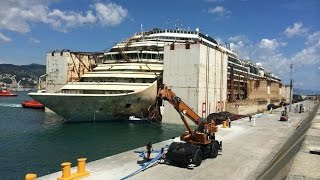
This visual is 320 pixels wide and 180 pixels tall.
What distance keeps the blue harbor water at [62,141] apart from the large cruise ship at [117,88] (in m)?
2.05

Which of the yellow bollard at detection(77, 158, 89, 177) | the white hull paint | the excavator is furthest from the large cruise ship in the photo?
the yellow bollard at detection(77, 158, 89, 177)

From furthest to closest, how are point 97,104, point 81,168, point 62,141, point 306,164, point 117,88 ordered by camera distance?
point 117,88 < point 97,104 < point 62,141 < point 81,168 < point 306,164

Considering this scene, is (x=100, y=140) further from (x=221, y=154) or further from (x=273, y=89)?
(x=273, y=89)

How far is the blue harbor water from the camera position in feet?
83.3

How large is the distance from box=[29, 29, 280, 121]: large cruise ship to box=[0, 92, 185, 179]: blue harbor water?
80.6 inches

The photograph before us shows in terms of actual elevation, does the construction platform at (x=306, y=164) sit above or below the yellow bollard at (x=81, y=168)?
above

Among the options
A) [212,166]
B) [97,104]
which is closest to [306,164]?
[212,166]

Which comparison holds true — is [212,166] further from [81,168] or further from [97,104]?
[97,104]

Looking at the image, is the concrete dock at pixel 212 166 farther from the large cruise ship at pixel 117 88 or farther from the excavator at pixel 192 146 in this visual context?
the large cruise ship at pixel 117 88

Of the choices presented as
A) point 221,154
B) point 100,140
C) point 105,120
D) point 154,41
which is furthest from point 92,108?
point 221,154

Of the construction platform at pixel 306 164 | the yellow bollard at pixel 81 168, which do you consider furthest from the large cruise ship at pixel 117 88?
the construction platform at pixel 306 164

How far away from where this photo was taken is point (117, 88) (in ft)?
172

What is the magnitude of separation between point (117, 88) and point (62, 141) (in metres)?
17.8

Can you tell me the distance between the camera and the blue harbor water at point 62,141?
1000 inches
